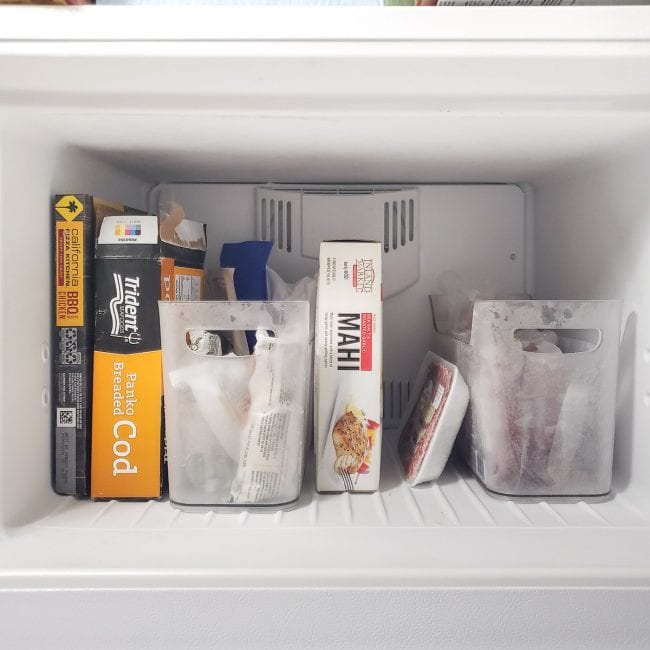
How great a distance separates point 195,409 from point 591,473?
1.51 ft

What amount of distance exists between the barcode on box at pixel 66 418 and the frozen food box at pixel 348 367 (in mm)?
284

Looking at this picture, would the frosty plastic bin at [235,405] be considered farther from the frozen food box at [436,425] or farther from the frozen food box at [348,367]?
the frozen food box at [436,425]

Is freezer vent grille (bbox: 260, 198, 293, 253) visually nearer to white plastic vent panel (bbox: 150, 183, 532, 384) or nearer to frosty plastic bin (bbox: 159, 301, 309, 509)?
white plastic vent panel (bbox: 150, 183, 532, 384)

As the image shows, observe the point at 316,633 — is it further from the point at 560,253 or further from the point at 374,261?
the point at 560,253

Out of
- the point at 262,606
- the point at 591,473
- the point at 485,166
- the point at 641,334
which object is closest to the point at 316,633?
the point at 262,606

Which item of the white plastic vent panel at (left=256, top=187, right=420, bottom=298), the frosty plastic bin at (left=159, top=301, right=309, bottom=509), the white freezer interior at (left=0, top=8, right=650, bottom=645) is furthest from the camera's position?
the white plastic vent panel at (left=256, top=187, right=420, bottom=298)

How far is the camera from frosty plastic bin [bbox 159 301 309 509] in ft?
2.08

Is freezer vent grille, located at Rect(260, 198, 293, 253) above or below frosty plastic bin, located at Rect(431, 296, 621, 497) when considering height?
above

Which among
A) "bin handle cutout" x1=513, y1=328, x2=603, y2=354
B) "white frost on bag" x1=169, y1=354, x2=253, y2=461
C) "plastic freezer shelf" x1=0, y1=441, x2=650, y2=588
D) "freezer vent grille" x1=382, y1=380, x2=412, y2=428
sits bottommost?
"plastic freezer shelf" x1=0, y1=441, x2=650, y2=588

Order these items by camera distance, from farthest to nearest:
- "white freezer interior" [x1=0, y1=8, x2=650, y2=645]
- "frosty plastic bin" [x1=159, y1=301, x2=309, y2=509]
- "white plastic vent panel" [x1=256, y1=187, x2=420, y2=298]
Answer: "white plastic vent panel" [x1=256, y1=187, x2=420, y2=298] → "frosty plastic bin" [x1=159, y1=301, x2=309, y2=509] → "white freezer interior" [x1=0, y1=8, x2=650, y2=645]

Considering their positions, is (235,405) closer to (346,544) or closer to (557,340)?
(346,544)

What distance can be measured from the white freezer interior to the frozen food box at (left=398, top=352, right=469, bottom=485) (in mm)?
28

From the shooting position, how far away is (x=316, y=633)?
1.68 ft

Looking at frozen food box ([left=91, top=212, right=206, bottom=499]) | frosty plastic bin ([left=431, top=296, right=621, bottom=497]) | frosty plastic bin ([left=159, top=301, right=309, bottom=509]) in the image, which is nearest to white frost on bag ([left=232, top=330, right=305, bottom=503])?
frosty plastic bin ([left=159, top=301, right=309, bottom=509])
